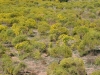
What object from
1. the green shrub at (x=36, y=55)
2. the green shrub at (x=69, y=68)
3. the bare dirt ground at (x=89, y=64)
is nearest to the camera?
the green shrub at (x=69, y=68)

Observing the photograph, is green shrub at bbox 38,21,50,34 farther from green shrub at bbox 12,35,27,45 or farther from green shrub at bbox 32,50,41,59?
green shrub at bbox 32,50,41,59

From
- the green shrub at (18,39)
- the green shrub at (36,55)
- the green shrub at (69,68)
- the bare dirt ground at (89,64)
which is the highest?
the green shrub at (69,68)

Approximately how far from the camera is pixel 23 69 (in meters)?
20.7

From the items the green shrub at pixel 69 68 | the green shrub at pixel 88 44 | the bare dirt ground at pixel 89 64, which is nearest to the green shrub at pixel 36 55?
the bare dirt ground at pixel 89 64

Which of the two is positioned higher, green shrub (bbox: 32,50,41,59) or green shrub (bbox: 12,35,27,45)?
green shrub (bbox: 12,35,27,45)

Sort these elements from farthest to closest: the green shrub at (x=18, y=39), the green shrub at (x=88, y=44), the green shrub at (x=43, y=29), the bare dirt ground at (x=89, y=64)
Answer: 1. the green shrub at (x=43, y=29)
2. the green shrub at (x=18, y=39)
3. the green shrub at (x=88, y=44)
4. the bare dirt ground at (x=89, y=64)

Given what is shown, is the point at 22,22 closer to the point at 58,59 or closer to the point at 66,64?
the point at 58,59

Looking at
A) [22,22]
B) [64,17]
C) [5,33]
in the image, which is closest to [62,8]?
[64,17]

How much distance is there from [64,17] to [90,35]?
15666 mm

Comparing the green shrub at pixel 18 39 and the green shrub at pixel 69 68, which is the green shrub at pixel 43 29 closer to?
the green shrub at pixel 18 39

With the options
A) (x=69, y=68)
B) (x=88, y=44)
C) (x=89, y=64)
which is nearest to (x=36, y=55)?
(x=89, y=64)

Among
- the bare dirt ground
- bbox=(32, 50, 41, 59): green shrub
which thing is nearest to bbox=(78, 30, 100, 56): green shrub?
the bare dirt ground

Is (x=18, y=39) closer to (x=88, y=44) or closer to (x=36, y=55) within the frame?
(x=36, y=55)

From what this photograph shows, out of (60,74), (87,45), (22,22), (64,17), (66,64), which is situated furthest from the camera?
(64,17)
